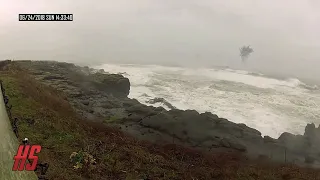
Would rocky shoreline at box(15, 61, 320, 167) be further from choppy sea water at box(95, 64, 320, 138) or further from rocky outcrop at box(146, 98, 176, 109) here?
choppy sea water at box(95, 64, 320, 138)

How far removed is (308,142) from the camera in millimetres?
28625

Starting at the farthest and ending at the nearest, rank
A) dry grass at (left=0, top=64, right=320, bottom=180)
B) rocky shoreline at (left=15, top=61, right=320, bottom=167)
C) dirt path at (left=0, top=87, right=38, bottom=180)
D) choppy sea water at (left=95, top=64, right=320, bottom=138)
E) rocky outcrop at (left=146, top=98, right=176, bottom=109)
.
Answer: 1. rocky outcrop at (left=146, top=98, right=176, bottom=109)
2. choppy sea water at (left=95, top=64, right=320, bottom=138)
3. rocky shoreline at (left=15, top=61, right=320, bottom=167)
4. dry grass at (left=0, top=64, right=320, bottom=180)
5. dirt path at (left=0, top=87, right=38, bottom=180)

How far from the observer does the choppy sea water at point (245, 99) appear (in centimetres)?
4119

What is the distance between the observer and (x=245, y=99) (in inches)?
2046

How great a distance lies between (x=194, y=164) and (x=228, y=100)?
111ft

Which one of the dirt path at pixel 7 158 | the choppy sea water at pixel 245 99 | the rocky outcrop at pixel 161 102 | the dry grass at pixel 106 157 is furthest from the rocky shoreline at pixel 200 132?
the dirt path at pixel 7 158

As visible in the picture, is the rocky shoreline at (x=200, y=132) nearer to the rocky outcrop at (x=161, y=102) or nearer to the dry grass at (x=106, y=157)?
the dry grass at (x=106, y=157)

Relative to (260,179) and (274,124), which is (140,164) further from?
(274,124)

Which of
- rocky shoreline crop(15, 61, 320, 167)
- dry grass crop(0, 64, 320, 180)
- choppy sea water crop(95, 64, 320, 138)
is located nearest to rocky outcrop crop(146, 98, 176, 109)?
choppy sea water crop(95, 64, 320, 138)

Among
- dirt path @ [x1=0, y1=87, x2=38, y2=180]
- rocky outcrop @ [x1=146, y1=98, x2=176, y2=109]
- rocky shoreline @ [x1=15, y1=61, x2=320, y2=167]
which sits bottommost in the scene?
rocky shoreline @ [x1=15, y1=61, x2=320, y2=167]

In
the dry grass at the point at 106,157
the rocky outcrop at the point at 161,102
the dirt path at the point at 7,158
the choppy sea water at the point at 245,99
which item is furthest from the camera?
the rocky outcrop at the point at 161,102

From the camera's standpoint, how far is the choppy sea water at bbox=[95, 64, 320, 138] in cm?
4119

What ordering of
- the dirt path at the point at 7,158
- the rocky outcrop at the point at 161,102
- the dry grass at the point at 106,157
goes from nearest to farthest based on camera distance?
1. the dirt path at the point at 7,158
2. the dry grass at the point at 106,157
3. the rocky outcrop at the point at 161,102

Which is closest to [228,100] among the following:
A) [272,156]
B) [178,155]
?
[272,156]
